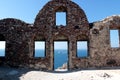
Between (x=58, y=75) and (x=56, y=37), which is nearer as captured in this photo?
(x=58, y=75)

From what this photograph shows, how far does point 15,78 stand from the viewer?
15.6 meters

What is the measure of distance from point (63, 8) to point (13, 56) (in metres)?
6.30

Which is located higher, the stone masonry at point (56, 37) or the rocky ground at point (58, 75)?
the stone masonry at point (56, 37)

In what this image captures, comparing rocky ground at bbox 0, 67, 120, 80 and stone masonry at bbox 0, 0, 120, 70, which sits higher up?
stone masonry at bbox 0, 0, 120, 70

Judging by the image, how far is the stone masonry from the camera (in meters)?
18.9

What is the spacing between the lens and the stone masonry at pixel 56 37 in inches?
742

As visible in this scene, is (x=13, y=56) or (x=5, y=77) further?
(x=13, y=56)

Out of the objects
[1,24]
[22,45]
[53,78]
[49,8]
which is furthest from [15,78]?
[49,8]

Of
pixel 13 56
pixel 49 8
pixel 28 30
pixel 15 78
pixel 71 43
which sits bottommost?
pixel 15 78

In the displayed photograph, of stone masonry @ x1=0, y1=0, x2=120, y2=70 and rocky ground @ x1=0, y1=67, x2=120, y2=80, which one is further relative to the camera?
stone masonry @ x1=0, y1=0, x2=120, y2=70

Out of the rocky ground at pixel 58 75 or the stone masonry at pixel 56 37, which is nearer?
the rocky ground at pixel 58 75

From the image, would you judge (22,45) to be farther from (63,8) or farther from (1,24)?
(63,8)

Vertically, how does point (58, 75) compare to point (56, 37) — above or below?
below

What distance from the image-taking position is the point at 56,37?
63.4 ft
